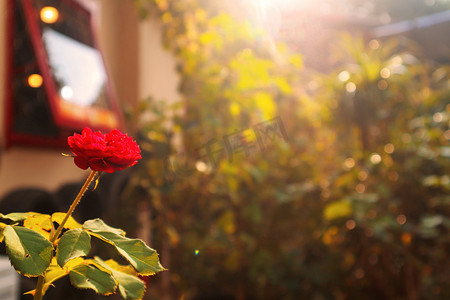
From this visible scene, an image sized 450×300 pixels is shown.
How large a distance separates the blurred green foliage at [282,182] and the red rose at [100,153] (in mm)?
2000

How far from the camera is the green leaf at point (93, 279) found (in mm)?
342

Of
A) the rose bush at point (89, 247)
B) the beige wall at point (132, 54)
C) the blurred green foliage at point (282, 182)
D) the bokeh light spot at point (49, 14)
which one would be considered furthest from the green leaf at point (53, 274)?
the beige wall at point (132, 54)

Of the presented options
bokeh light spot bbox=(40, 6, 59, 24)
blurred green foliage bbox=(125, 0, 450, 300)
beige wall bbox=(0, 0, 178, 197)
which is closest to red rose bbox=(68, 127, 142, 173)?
bokeh light spot bbox=(40, 6, 59, 24)

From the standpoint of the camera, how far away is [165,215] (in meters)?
2.47

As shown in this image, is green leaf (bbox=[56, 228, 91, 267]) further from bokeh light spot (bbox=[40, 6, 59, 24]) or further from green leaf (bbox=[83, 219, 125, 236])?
bokeh light spot (bbox=[40, 6, 59, 24])

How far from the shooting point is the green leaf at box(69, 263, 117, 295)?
13.5 inches

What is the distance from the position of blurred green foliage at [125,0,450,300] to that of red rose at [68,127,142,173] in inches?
78.8

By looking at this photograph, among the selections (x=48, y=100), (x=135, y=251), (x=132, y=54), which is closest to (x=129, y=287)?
(x=135, y=251)

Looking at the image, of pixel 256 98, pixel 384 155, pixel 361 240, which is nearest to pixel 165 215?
pixel 256 98

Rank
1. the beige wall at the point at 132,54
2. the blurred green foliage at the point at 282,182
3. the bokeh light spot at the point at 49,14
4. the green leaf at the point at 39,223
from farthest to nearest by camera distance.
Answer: the beige wall at the point at 132,54, the blurred green foliage at the point at 282,182, the bokeh light spot at the point at 49,14, the green leaf at the point at 39,223

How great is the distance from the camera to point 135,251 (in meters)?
0.38

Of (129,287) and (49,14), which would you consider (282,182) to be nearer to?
(49,14)

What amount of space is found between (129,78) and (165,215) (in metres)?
0.96

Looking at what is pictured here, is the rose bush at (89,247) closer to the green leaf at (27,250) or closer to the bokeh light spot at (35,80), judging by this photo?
the green leaf at (27,250)
